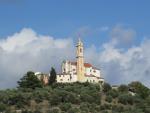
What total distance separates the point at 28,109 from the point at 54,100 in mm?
7402

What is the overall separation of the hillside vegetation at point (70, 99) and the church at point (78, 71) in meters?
12.3

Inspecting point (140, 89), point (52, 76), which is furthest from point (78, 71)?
point (140, 89)

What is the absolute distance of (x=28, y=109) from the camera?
96250 millimetres

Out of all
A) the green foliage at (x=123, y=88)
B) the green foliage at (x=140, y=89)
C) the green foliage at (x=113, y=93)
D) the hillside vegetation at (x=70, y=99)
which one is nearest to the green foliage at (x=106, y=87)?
the hillside vegetation at (x=70, y=99)

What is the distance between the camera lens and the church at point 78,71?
131750mm

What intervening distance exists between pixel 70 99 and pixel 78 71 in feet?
100

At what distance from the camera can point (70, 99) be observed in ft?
338

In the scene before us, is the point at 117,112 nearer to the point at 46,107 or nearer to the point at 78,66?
the point at 46,107

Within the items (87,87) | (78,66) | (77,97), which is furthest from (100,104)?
(78,66)

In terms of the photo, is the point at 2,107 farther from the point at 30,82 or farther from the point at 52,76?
the point at 52,76

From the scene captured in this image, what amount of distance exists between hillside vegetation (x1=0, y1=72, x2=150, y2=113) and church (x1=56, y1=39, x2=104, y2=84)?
12.3m

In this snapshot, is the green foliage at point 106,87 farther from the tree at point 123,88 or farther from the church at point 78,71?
the church at point 78,71

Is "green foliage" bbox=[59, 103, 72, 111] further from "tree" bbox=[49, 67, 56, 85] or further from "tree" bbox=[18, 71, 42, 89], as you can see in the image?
"tree" bbox=[49, 67, 56, 85]

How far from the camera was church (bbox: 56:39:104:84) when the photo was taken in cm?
13175
